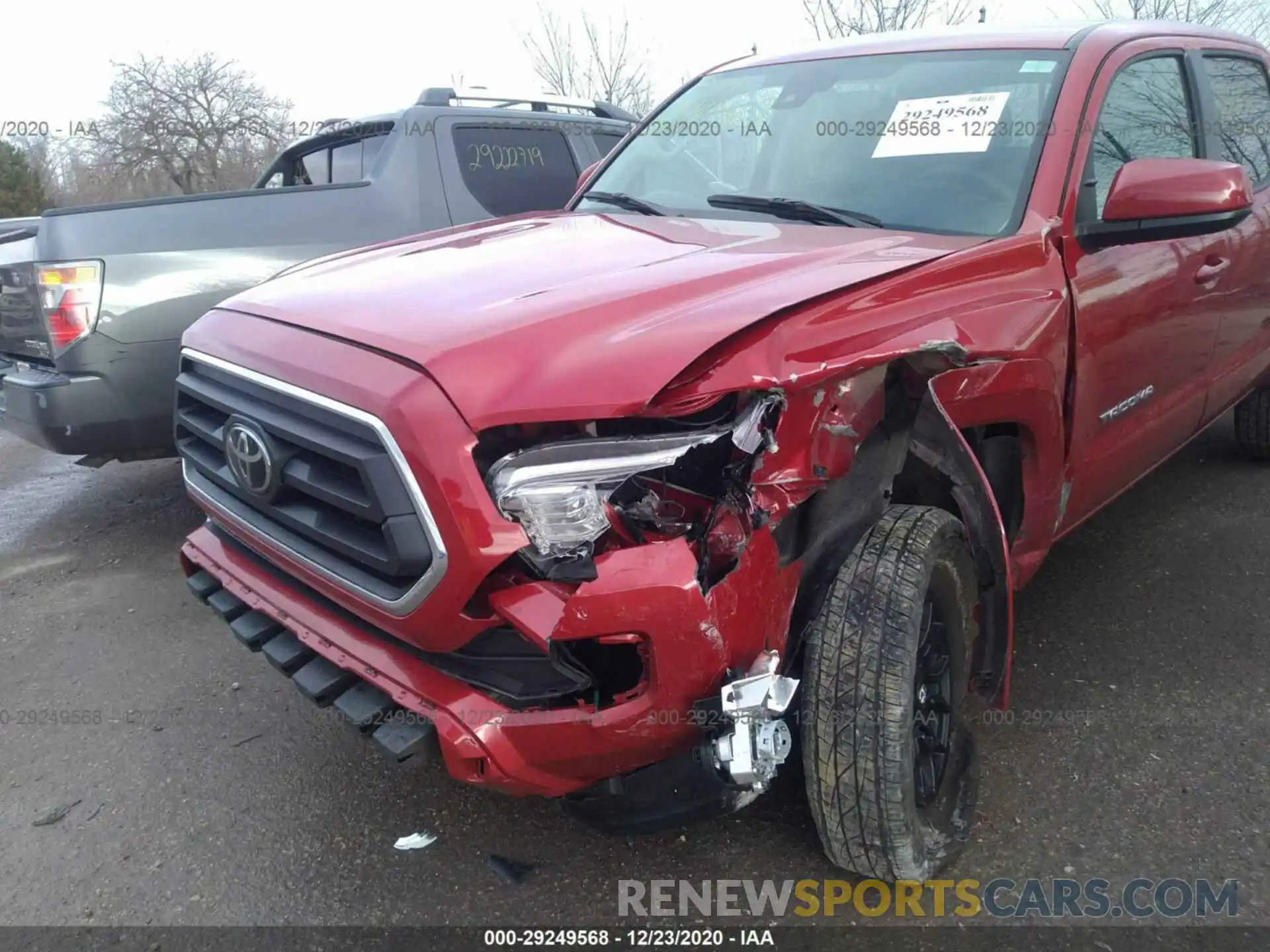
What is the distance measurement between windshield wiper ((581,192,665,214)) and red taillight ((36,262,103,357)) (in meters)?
2.06

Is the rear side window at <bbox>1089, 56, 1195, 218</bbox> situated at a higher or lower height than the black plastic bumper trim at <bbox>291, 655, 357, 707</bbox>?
higher

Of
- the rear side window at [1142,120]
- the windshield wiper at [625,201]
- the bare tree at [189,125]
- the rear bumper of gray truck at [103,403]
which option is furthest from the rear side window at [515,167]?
the bare tree at [189,125]

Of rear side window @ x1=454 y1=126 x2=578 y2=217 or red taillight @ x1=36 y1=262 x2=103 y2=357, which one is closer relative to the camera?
red taillight @ x1=36 y1=262 x2=103 y2=357

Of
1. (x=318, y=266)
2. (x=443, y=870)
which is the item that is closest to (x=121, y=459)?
(x=318, y=266)

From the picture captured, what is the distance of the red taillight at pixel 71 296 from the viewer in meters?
3.80

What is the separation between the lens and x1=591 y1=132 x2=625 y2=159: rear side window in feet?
19.7

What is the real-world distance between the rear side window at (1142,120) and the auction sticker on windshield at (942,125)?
0.30 m

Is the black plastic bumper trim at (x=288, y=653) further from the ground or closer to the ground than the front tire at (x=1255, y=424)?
further from the ground

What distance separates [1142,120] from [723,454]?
215 cm

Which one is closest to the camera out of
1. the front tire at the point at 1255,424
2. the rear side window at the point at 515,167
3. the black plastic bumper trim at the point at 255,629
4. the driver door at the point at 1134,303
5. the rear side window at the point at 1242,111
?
the black plastic bumper trim at the point at 255,629

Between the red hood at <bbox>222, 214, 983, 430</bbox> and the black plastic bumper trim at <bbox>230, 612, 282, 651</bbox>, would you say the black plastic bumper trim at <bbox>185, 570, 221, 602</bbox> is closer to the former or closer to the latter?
the black plastic bumper trim at <bbox>230, 612, 282, 651</bbox>

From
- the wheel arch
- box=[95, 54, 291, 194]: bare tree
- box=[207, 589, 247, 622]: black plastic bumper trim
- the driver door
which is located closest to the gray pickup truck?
box=[207, 589, 247, 622]: black plastic bumper trim

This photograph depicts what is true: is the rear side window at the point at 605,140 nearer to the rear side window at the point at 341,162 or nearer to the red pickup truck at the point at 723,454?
the rear side window at the point at 341,162

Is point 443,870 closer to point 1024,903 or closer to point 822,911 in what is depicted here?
point 822,911
